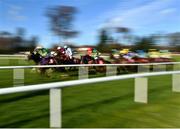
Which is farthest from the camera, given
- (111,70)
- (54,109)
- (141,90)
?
(111,70)

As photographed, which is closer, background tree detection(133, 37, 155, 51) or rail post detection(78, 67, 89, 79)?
rail post detection(78, 67, 89, 79)

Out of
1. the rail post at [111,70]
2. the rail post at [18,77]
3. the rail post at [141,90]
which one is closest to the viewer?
the rail post at [141,90]

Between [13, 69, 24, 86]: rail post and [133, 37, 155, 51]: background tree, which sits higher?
[133, 37, 155, 51]: background tree

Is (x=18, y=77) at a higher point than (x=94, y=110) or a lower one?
higher

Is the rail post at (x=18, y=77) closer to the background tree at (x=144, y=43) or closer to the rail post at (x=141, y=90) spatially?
the rail post at (x=141, y=90)

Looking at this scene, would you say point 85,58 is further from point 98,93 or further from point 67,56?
point 98,93

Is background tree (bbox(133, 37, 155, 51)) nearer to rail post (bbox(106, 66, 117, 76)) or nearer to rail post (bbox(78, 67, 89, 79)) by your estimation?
rail post (bbox(106, 66, 117, 76))

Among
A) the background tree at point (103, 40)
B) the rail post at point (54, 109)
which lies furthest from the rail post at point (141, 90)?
the background tree at point (103, 40)

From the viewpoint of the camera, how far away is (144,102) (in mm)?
7453

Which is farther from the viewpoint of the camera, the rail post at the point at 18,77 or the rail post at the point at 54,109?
the rail post at the point at 18,77

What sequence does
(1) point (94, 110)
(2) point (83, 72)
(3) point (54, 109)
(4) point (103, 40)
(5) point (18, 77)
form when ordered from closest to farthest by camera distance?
(3) point (54, 109) → (1) point (94, 110) → (5) point (18, 77) → (2) point (83, 72) → (4) point (103, 40)

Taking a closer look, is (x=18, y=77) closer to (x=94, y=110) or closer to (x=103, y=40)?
(x=94, y=110)

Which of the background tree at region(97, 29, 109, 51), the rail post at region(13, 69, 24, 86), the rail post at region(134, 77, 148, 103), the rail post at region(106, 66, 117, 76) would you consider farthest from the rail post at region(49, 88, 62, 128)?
the background tree at region(97, 29, 109, 51)

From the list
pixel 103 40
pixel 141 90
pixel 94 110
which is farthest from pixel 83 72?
pixel 103 40
